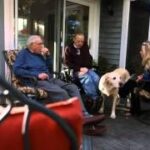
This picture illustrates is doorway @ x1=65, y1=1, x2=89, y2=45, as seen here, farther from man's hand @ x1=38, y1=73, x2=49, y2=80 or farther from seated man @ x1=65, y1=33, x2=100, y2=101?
man's hand @ x1=38, y1=73, x2=49, y2=80

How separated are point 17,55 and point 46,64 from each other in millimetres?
420

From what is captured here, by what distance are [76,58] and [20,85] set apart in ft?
3.45

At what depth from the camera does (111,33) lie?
614cm

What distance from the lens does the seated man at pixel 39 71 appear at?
3.75m

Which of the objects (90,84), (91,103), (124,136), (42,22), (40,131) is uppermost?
(42,22)

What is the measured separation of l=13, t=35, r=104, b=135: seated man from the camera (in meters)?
3.75

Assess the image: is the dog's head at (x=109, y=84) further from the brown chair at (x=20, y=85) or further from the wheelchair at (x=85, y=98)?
the brown chair at (x=20, y=85)

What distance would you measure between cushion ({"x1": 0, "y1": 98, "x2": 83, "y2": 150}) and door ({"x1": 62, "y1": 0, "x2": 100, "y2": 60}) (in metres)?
4.49

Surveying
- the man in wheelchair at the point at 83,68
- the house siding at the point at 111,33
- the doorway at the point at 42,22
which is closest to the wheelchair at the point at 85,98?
the man in wheelchair at the point at 83,68

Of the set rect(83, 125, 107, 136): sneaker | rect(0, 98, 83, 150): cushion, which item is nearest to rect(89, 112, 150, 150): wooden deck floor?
rect(83, 125, 107, 136): sneaker

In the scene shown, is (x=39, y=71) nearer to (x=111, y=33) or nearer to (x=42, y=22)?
(x=42, y=22)

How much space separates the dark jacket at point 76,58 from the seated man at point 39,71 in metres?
0.60

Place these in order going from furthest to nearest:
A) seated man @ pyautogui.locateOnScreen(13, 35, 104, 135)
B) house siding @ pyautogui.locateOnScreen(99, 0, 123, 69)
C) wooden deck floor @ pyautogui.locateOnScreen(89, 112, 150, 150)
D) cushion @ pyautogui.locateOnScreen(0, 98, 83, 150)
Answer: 1. house siding @ pyautogui.locateOnScreen(99, 0, 123, 69)
2. seated man @ pyautogui.locateOnScreen(13, 35, 104, 135)
3. wooden deck floor @ pyautogui.locateOnScreen(89, 112, 150, 150)
4. cushion @ pyautogui.locateOnScreen(0, 98, 83, 150)

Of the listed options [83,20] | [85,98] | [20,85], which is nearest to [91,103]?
[85,98]
